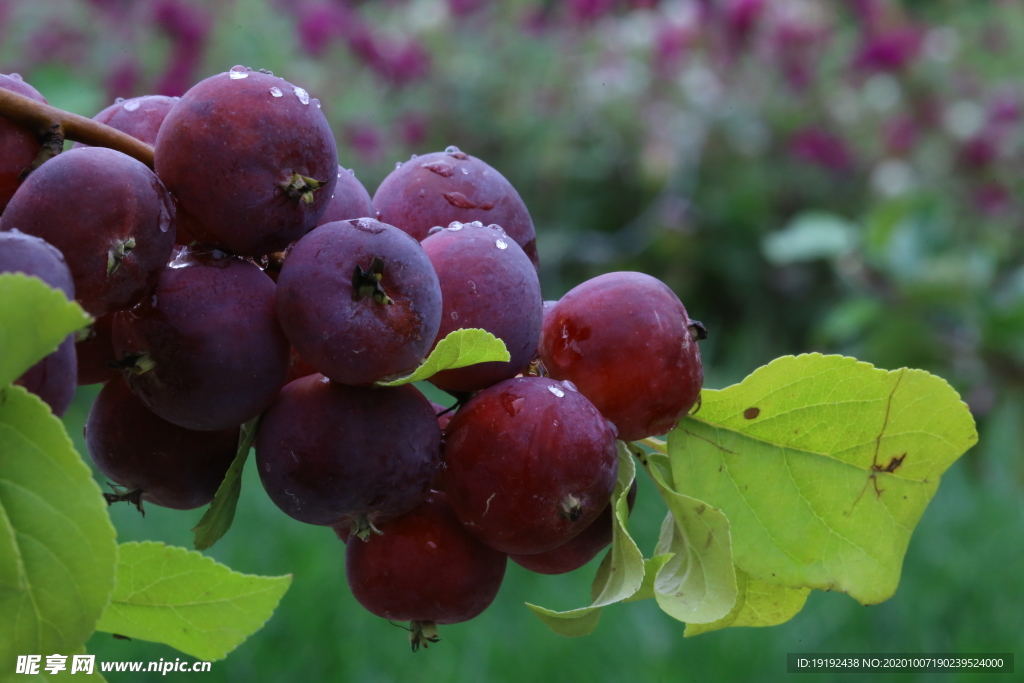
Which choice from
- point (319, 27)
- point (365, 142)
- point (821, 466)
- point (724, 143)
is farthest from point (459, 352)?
point (724, 143)

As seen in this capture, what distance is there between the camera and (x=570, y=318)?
1.78 ft

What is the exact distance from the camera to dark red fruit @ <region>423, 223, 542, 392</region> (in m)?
0.50

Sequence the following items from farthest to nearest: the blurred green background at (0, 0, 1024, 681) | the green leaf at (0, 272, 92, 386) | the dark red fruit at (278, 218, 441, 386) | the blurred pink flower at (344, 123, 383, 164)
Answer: the blurred pink flower at (344, 123, 383, 164), the blurred green background at (0, 0, 1024, 681), the dark red fruit at (278, 218, 441, 386), the green leaf at (0, 272, 92, 386)

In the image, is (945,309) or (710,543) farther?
(945,309)

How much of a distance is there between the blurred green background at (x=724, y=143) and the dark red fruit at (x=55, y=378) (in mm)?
1834

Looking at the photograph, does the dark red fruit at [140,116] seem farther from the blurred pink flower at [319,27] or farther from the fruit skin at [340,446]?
the blurred pink flower at [319,27]

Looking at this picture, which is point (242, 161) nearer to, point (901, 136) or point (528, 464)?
point (528, 464)

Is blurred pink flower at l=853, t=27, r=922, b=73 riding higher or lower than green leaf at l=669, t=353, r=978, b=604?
lower

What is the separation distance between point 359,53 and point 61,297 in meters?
3.36

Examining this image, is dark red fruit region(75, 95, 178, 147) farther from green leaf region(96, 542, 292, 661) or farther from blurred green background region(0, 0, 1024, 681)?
blurred green background region(0, 0, 1024, 681)

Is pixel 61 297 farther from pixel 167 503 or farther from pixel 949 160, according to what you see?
pixel 949 160

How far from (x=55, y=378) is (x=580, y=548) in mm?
314

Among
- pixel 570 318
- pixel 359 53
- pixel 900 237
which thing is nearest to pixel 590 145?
pixel 359 53

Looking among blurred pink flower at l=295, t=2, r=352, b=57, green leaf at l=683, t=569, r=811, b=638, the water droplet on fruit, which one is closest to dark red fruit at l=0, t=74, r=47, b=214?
the water droplet on fruit
